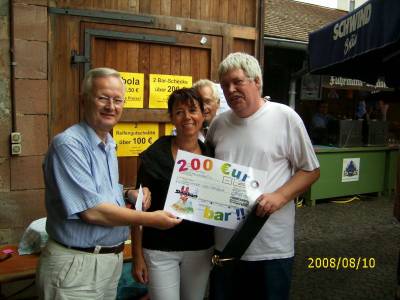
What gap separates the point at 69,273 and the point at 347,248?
173 inches

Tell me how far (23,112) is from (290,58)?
7752 mm

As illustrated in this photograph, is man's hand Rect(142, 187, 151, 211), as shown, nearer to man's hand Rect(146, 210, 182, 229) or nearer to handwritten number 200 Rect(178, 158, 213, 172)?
man's hand Rect(146, 210, 182, 229)

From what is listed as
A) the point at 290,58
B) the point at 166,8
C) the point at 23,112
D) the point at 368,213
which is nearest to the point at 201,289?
the point at 23,112

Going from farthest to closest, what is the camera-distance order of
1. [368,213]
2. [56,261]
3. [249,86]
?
[368,213]
[249,86]
[56,261]

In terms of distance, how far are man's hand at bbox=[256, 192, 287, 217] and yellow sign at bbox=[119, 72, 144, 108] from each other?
110 inches

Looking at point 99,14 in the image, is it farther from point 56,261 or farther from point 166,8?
point 56,261

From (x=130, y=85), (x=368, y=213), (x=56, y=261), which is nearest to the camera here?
(x=56, y=261)

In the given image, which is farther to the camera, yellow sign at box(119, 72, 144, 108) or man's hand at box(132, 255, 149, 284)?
yellow sign at box(119, 72, 144, 108)

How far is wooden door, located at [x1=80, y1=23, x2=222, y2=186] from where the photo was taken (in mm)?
4234

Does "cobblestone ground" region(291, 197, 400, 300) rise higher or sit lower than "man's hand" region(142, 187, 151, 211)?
lower

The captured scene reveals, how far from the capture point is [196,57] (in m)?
4.82

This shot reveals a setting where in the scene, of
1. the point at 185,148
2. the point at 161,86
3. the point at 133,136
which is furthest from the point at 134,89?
the point at 185,148
